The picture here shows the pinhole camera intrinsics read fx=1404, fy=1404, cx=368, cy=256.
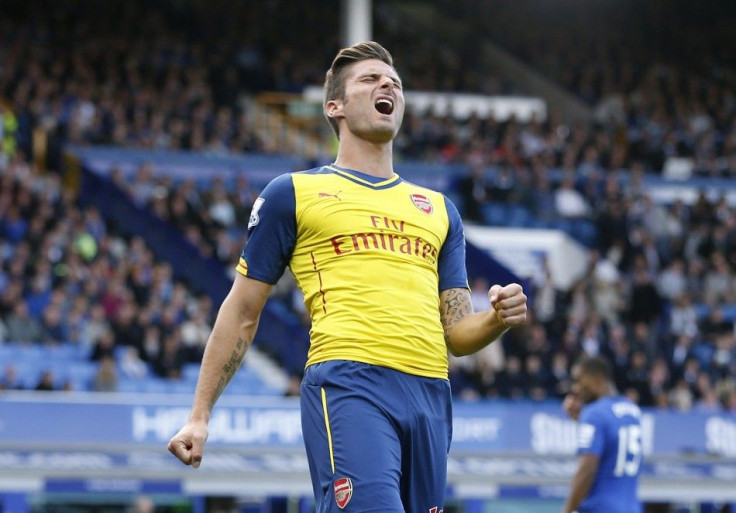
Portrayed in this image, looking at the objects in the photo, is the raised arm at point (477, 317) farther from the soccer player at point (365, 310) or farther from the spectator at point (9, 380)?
the spectator at point (9, 380)

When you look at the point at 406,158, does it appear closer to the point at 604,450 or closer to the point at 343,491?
the point at 604,450

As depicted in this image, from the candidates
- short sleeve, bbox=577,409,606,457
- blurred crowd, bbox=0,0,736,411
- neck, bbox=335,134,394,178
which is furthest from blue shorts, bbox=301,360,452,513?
blurred crowd, bbox=0,0,736,411

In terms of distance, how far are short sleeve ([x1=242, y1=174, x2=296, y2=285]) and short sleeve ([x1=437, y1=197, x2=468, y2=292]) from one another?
0.54 metres

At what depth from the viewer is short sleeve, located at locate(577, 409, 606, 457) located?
25.9 feet

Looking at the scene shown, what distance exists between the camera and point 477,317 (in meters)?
4.43

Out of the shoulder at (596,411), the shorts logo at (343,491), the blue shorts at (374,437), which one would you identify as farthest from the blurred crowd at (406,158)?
the shorts logo at (343,491)

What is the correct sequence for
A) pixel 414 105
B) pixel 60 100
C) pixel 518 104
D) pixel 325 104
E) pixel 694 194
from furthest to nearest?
pixel 518 104 < pixel 414 105 < pixel 694 194 < pixel 60 100 < pixel 325 104

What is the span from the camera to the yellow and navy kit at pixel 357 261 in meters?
4.31

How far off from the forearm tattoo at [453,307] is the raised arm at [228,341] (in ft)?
1.94

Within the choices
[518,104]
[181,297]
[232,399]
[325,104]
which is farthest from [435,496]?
[518,104]

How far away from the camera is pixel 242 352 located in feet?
14.5

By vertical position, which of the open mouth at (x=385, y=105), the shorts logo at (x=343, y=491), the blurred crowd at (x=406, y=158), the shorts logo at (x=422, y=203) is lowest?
the shorts logo at (x=343, y=491)

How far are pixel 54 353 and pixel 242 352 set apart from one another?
36.0 ft

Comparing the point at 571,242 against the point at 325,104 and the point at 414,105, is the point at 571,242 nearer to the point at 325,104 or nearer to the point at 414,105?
the point at 414,105
